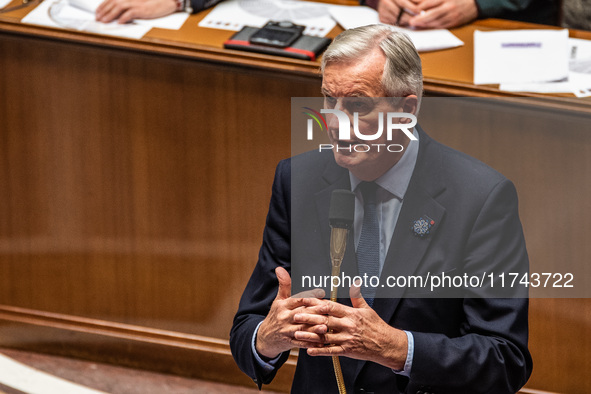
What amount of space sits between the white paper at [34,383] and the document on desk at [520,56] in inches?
53.2

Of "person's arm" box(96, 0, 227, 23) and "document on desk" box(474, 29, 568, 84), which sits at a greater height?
"person's arm" box(96, 0, 227, 23)

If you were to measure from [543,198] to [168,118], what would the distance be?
113 centimetres

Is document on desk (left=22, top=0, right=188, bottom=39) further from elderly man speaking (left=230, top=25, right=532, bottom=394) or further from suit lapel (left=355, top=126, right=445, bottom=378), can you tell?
suit lapel (left=355, top=126, right=445, bottom=378)

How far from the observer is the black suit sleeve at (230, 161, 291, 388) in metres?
1.74

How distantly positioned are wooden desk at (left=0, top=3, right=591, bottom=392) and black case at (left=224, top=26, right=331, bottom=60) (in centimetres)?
3

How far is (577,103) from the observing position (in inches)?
95.1

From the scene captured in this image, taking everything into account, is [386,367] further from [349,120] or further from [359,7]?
[359,7]

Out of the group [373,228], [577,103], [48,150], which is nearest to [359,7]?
[577,103]

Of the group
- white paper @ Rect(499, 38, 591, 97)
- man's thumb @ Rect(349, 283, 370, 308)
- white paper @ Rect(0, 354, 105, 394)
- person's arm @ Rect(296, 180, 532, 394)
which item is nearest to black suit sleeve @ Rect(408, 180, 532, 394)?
person's arm @ Rect(296, 180, 532, 394)

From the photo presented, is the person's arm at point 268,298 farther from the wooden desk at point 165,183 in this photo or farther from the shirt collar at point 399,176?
the wooden desk at point 165,183

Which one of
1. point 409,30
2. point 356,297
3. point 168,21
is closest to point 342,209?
point 356,297

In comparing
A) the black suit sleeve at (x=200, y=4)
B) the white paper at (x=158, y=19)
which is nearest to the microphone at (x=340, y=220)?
the white paper at (x=158, y=19)

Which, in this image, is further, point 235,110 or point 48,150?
point 48,150

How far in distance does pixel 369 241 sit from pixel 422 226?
10 centimetres
